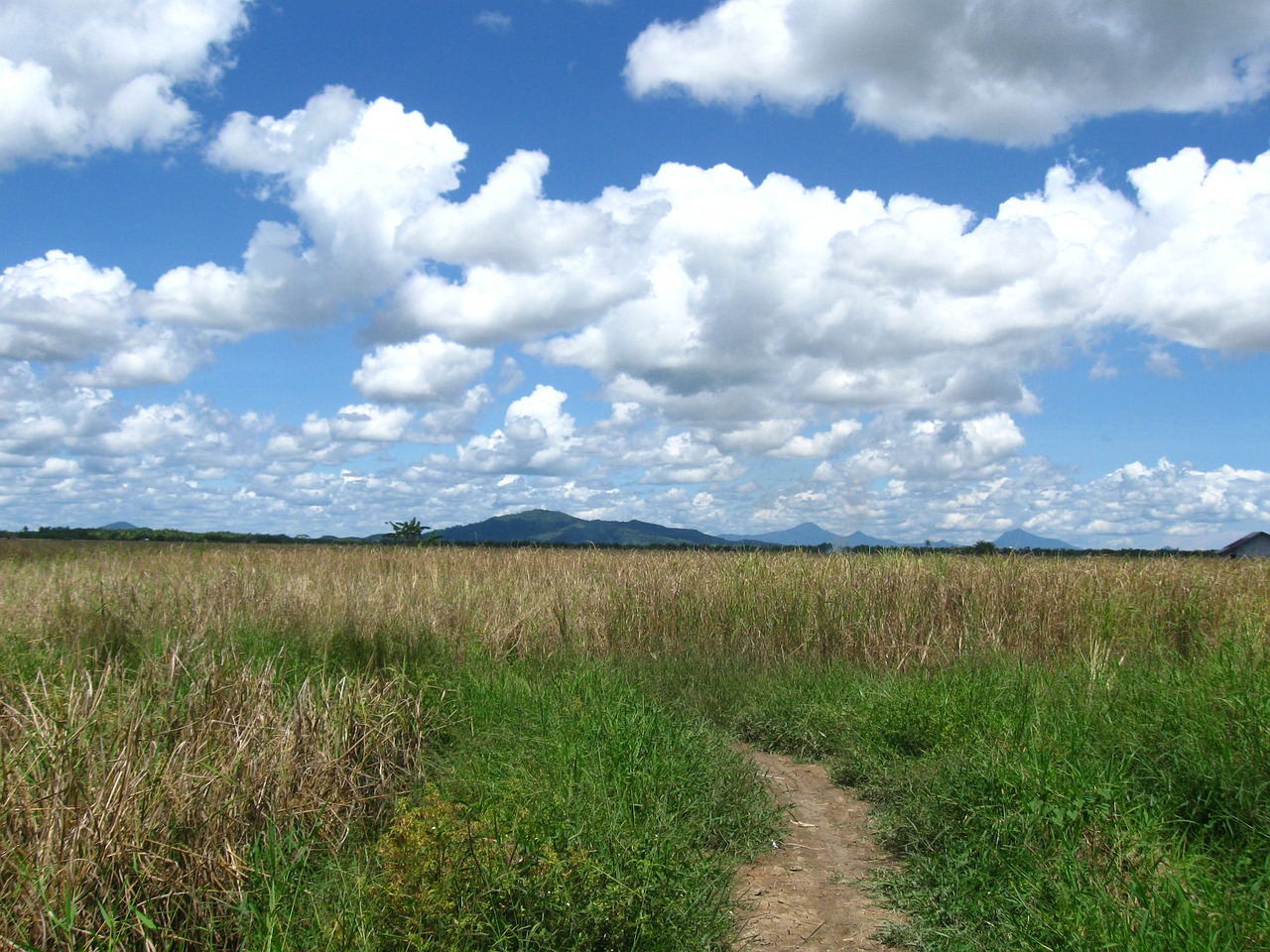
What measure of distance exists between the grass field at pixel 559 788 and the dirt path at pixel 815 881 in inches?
5.9

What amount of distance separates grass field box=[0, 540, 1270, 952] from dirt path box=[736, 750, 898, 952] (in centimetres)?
15

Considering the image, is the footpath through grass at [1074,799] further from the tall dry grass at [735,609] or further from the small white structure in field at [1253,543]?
the small white structure in field at [1253,543]

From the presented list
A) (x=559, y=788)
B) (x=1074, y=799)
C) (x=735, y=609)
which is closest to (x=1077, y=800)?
(x=1074, y=799)

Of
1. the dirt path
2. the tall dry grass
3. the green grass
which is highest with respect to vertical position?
the tall dry grass

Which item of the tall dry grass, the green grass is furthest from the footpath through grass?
the tall dry grass

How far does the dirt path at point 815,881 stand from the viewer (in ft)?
12.4

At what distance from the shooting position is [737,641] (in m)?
10.2

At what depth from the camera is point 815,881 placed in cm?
435

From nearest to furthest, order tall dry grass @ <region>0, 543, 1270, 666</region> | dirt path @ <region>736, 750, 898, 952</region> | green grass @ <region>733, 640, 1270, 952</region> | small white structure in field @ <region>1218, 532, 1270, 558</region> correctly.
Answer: green grass @ <region>733, 640, 1270, 952</region>
dirt path @ <region>736, 750, 898, 952</region>
tall dry grass @ <region>0, 543, 1270, 666</region>
small white structure in field @ <region>1218, 532, 1270, 558</region>

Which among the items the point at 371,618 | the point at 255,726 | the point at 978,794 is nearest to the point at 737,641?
the point at 371,618

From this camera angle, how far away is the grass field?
331cm

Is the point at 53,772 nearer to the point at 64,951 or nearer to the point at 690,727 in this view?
the point at 64,951

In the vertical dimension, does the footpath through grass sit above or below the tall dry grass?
below

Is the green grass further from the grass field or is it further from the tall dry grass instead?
the tall dry grass
